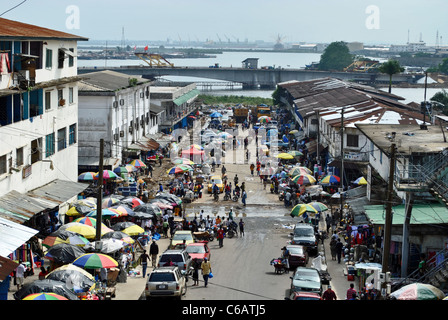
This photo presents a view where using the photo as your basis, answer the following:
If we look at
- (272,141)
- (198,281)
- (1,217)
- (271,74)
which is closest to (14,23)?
(1,217)

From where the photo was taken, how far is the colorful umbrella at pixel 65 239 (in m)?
27.1

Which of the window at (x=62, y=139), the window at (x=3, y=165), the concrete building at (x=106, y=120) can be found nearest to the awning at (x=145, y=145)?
the concrete building at (x=106, y=120)

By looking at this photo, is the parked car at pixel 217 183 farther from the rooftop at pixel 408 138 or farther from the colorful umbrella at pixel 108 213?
the colorful umbrella at pixel 108 213

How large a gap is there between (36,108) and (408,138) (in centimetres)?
1819

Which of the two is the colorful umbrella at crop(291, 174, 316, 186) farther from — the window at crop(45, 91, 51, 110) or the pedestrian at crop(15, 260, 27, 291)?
the pedestrian at crop(15, 260, 27, 291)

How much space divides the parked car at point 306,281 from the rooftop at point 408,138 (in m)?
7.99

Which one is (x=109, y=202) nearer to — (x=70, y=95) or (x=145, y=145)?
(x=70, y=95)

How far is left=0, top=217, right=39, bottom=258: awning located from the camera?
23.4 metres

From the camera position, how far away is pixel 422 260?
2705cm

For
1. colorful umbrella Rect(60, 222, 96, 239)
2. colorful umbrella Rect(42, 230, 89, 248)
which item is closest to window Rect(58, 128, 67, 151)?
colorful umbrella Rect(60, 222, 96, 239)

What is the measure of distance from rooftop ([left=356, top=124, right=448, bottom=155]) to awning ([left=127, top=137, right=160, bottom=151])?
75.5 feet

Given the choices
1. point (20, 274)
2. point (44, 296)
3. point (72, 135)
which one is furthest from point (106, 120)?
point (44, 296)

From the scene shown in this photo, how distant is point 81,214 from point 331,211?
1424 centimetres

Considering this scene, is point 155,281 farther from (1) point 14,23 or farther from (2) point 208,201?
(2) point 208,201
